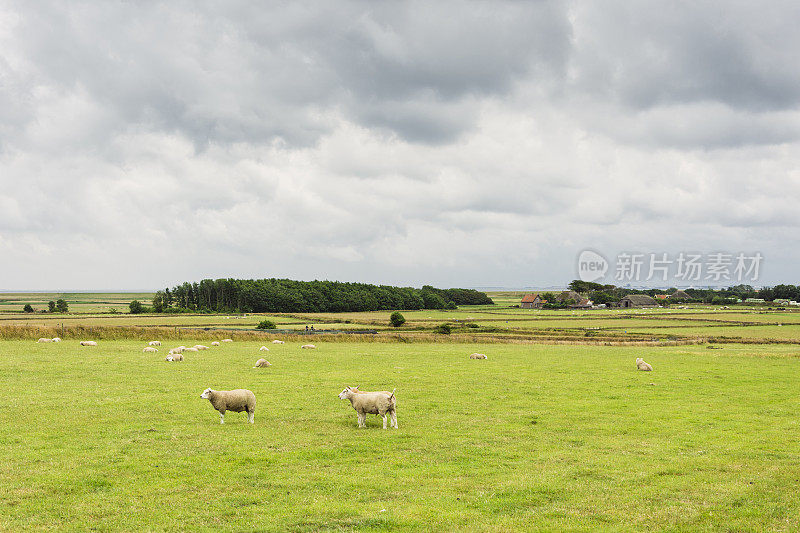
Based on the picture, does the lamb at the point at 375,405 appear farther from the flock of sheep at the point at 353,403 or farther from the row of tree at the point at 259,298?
the row of tree at the point at 259,298

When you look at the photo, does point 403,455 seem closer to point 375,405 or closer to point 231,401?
point 375,405

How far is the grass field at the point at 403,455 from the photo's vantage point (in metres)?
11.0

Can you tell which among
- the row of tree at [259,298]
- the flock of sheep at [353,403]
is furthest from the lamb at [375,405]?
the row of tree at [259,298]

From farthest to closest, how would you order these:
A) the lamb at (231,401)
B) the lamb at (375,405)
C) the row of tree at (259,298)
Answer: the row of tree at (259,298)
the lamb at (231,401)
the lamb at (375,405)

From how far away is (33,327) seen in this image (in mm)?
53531

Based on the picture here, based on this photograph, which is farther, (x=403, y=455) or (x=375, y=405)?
(x=375, y=405)

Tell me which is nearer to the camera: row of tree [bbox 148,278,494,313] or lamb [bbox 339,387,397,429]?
lamb [bbox 339,387,397,429]

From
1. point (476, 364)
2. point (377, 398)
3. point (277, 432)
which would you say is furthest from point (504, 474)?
point (476, 364)

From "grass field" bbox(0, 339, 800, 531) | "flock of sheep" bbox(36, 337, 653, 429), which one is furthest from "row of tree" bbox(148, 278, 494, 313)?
"flock of sheep" bbox(36, 337, 653, 429)

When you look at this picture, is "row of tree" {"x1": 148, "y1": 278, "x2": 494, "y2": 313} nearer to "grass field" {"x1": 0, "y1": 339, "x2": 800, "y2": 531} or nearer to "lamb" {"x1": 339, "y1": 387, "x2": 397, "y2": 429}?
"grass field" {"x1": 0, "y1": 339, "x2": 800, "y2": 531}

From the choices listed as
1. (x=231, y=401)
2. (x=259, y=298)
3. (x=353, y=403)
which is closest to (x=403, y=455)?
(x=353, y=403)

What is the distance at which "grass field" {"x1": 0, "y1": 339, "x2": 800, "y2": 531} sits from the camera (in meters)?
11.0

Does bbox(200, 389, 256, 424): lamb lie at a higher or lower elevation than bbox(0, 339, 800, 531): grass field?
higher

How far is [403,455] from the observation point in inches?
605
